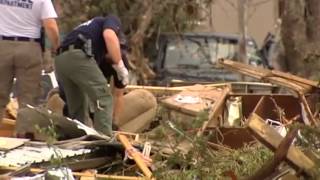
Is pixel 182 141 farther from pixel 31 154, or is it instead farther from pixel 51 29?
pixel 51 29

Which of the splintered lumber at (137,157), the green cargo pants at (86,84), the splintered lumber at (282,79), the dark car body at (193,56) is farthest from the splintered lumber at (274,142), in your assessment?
the dark car body at (193,56)

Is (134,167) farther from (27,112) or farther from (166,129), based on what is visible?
(27,112)

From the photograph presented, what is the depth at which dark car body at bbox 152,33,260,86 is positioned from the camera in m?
13.6

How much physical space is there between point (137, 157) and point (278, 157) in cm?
190

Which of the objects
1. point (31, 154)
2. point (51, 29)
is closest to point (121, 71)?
point (51, 29)

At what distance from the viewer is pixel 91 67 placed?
7414 mm

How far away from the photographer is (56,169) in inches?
202

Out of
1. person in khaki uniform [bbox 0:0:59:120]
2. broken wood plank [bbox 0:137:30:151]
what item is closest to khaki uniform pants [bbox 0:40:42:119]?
person in khaki uniform [bbox 0:0:59:120]

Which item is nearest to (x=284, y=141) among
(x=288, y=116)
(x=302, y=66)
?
(x=288, y=116)

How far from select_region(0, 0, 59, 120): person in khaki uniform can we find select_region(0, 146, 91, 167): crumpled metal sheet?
4.19 feet

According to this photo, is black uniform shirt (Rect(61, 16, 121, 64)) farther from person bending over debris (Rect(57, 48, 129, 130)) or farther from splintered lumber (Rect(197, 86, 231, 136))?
splintered lumber (Rect(197, 86, 231, 136))

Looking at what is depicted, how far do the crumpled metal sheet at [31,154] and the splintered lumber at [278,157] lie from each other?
1665mm

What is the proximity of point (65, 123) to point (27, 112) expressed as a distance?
0.40 m

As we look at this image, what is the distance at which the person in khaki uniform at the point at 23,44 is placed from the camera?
723 centimetres
